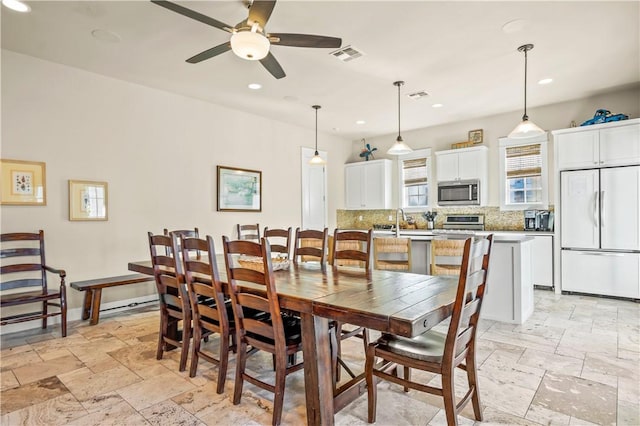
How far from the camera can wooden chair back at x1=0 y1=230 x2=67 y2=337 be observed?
11.2ft

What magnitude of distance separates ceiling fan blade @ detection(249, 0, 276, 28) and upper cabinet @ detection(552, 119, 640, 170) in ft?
15.2

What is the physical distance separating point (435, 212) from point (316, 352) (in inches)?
217

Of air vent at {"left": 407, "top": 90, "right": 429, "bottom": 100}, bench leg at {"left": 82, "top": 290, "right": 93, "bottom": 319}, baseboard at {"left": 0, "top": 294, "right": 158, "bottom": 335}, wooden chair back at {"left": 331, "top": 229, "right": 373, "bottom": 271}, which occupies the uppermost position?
air vent at {"left": 407, "top": 90, "right": 429, "bottom": 100}

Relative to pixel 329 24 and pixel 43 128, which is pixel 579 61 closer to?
pixel 329 24

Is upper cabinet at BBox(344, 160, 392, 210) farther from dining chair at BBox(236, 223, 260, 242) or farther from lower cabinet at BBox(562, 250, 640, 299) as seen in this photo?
lower cabinet at BBox(562, 250, 640, 299)

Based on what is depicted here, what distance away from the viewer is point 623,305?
4398 millimetres

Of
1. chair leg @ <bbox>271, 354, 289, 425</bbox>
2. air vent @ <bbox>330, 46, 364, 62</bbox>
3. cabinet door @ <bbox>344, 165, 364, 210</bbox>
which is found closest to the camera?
chair leg @ <bbox>271, 354, 289, 425</bbox>

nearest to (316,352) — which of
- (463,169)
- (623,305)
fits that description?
(623,305)

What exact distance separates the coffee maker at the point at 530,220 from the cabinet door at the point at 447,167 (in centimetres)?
128

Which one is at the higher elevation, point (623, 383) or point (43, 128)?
point (43, 128)

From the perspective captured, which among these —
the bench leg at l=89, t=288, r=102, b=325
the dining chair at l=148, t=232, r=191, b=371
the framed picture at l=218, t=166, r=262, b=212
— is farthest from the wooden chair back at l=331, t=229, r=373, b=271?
the framed picture at l=218, t=166, r=262, b=212

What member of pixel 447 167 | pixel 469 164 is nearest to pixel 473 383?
pixel 469 164

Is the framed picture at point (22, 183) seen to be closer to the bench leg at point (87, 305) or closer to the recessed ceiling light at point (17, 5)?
the bench leg at point (87, 305)

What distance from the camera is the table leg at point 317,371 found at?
6.00 ft
